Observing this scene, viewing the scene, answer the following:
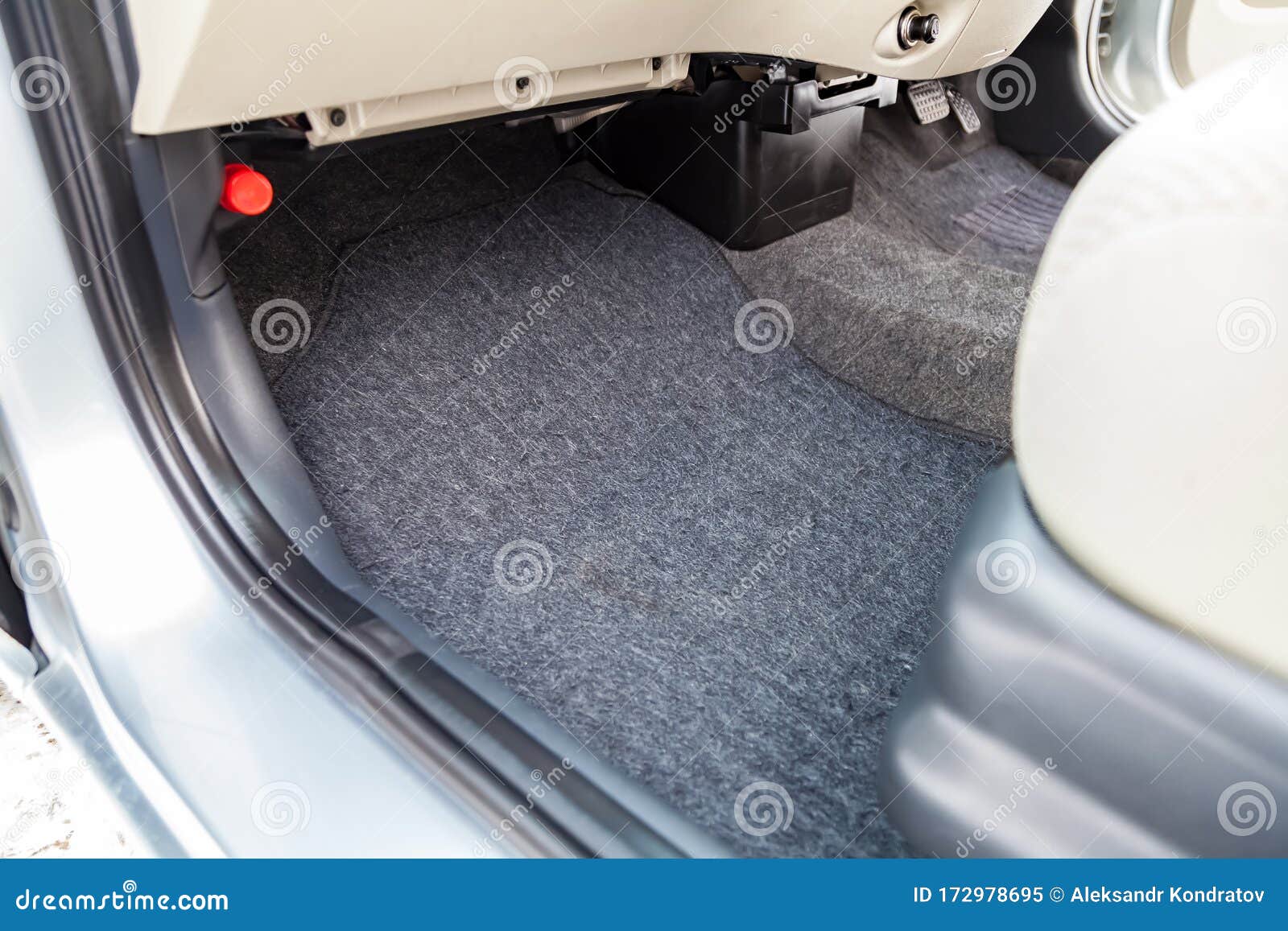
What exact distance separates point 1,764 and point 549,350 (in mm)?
836

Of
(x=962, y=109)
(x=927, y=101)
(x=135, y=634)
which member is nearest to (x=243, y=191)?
(x=135, y=634)

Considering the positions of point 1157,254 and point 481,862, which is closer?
point 1157,254

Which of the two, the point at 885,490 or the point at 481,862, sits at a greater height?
the point at 481,862

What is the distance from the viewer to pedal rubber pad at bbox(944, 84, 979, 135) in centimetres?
219

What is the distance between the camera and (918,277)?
162cm

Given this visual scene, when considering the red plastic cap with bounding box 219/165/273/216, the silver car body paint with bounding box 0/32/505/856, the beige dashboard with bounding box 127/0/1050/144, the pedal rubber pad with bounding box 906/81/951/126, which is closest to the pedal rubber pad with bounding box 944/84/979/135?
the pedal rubber pad with bounding box 906/81/951/126

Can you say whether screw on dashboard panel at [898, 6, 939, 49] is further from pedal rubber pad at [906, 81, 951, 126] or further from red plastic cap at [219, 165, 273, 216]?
pedal rubber pad at [906, 81, 951, 126]

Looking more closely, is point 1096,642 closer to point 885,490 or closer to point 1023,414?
point 1023,414

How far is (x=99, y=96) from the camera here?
2.80 ft

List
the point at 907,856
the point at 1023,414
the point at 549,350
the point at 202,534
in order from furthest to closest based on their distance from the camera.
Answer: the point at 549,350 < the point at 202,534 < the point at 907,856 < the point at 1023,414

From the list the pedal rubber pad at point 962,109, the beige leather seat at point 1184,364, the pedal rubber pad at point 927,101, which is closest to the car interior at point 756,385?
the beige leather seat at point 1184,364

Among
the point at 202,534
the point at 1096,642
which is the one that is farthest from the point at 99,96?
the point at 1096,642

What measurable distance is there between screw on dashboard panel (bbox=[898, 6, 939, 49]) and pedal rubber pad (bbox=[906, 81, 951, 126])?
104 cm

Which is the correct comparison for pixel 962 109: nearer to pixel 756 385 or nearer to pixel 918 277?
pixel 918 277
